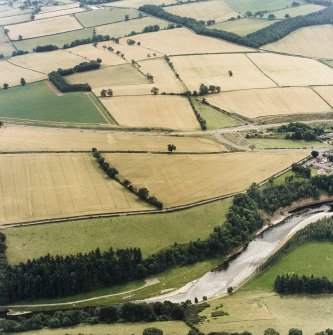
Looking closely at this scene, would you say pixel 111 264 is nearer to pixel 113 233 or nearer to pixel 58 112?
pixel 113 233

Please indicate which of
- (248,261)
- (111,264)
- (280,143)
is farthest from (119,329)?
(280,143)

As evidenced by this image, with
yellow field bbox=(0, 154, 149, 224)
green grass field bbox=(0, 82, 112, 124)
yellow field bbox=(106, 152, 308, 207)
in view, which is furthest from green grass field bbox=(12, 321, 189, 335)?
green grass field bbox=(0, 82, 112, 124)

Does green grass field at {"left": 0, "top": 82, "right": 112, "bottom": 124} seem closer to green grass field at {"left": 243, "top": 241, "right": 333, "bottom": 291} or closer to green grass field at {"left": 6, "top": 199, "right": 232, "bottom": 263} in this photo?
green grass field at {"left": 6, "top": 199, "right": 232, "bottom": 263}

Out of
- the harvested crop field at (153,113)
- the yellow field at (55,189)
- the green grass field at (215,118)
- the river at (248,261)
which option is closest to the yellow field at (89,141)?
the yellow field at (55,189)

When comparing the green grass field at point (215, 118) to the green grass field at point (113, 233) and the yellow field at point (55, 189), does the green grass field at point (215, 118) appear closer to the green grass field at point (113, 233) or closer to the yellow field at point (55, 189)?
the yellow field at point (55, 189)

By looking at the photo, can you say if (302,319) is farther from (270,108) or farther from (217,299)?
(270,108)

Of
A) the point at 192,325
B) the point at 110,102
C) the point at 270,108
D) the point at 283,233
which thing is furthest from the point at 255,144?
the point at 192,325
